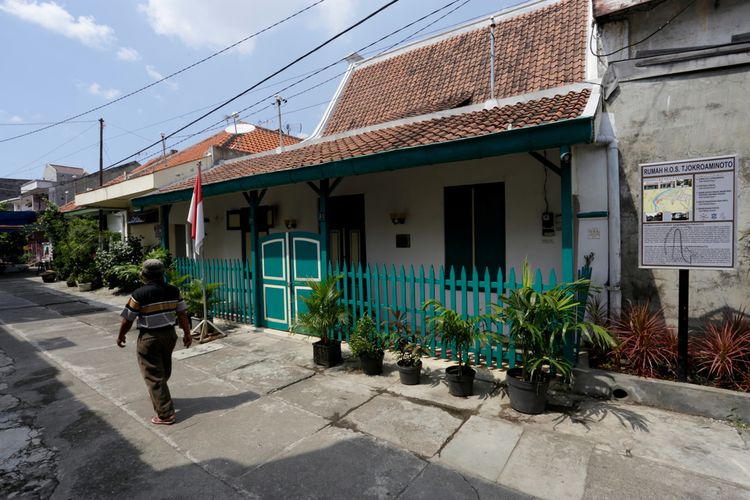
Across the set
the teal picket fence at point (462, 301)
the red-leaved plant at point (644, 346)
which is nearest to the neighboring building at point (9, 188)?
the teal picket fence at point (462, 301)

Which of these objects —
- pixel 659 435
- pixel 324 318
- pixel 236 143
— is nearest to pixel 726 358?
pixel 659 435

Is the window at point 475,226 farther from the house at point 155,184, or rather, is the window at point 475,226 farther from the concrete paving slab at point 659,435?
the house at point 155,184

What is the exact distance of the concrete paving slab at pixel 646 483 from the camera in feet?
8.53

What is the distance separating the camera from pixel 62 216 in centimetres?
1783

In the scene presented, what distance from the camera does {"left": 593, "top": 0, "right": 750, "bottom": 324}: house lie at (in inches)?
182

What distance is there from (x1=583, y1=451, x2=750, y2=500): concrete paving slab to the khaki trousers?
3684mm

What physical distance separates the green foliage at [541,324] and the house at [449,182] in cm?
60

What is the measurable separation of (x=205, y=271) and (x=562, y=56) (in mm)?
8323

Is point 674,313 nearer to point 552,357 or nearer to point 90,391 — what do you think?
point 552,357

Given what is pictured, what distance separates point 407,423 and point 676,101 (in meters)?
5.09

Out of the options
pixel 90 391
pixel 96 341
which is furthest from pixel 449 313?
pixel 96 341

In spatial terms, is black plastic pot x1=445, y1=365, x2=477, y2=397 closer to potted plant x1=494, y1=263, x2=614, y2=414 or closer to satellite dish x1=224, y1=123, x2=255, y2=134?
potted plant x1=494, y1=263, x2=614, y2=414

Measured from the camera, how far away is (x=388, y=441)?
3.40m

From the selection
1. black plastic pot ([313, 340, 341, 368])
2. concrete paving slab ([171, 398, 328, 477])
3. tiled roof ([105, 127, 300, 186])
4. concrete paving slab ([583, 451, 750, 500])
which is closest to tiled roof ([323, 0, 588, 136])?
tiled roof ([105, 127, 300, 186])
